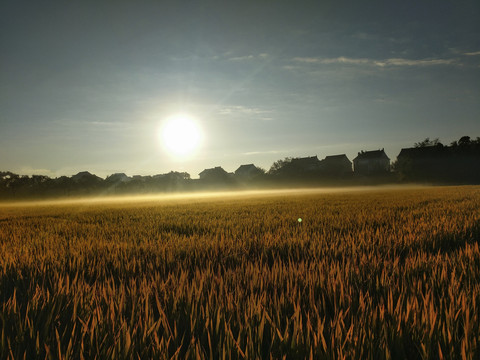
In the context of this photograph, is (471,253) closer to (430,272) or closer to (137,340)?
(430,272)

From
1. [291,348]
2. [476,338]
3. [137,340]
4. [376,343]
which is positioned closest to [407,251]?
[476,338]

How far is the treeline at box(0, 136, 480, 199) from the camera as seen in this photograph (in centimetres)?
6178

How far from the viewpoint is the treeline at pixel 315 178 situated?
203ft

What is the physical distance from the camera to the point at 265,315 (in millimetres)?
1505

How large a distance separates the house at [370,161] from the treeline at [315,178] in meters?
0.28

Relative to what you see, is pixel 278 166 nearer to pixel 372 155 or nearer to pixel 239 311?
pixel 372 155

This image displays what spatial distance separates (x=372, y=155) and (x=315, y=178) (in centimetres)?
2624

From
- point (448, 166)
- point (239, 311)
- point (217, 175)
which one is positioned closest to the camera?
point (239, 311)

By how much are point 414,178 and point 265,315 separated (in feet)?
227

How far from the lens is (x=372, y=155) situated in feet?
291

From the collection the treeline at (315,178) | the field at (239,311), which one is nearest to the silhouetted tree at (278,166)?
the treeline at (315,178)

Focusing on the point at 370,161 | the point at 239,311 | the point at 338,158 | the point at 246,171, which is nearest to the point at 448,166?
→ the point at 370,161

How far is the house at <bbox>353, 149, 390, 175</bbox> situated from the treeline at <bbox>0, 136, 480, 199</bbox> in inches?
10.9

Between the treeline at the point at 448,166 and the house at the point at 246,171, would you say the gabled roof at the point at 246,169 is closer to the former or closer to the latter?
the house at the point at 246,171
